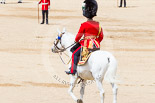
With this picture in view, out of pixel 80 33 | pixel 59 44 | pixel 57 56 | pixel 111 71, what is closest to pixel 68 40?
pixel 59 44

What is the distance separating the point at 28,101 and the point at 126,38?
12378mm

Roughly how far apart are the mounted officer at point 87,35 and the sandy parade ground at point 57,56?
1.72m

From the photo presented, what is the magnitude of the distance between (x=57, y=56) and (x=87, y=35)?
8.67 metres

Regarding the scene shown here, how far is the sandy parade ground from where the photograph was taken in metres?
13.5

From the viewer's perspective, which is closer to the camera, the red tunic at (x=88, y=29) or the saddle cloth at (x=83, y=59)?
the saddle cloth at (x=83, y=59)

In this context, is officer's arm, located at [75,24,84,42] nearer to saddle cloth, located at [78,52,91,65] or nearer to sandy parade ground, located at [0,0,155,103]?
saddle cloth, located at [78,52,91,65]

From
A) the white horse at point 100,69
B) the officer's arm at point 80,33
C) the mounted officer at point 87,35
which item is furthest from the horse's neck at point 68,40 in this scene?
the white horse at point 100,69

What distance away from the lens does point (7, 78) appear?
1533 centimetres

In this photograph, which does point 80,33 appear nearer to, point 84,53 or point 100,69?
point 84,53

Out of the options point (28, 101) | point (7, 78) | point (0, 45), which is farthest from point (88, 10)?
point (0, 45)

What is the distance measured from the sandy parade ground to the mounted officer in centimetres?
172

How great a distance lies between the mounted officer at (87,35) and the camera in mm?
11070

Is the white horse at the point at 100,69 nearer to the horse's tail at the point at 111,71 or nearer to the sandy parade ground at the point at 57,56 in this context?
the horse's tail at the point at 111,71

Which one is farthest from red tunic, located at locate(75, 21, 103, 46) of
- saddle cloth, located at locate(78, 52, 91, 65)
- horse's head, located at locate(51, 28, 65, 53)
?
horse's head, located at locate(51, 28, 65, 53)
